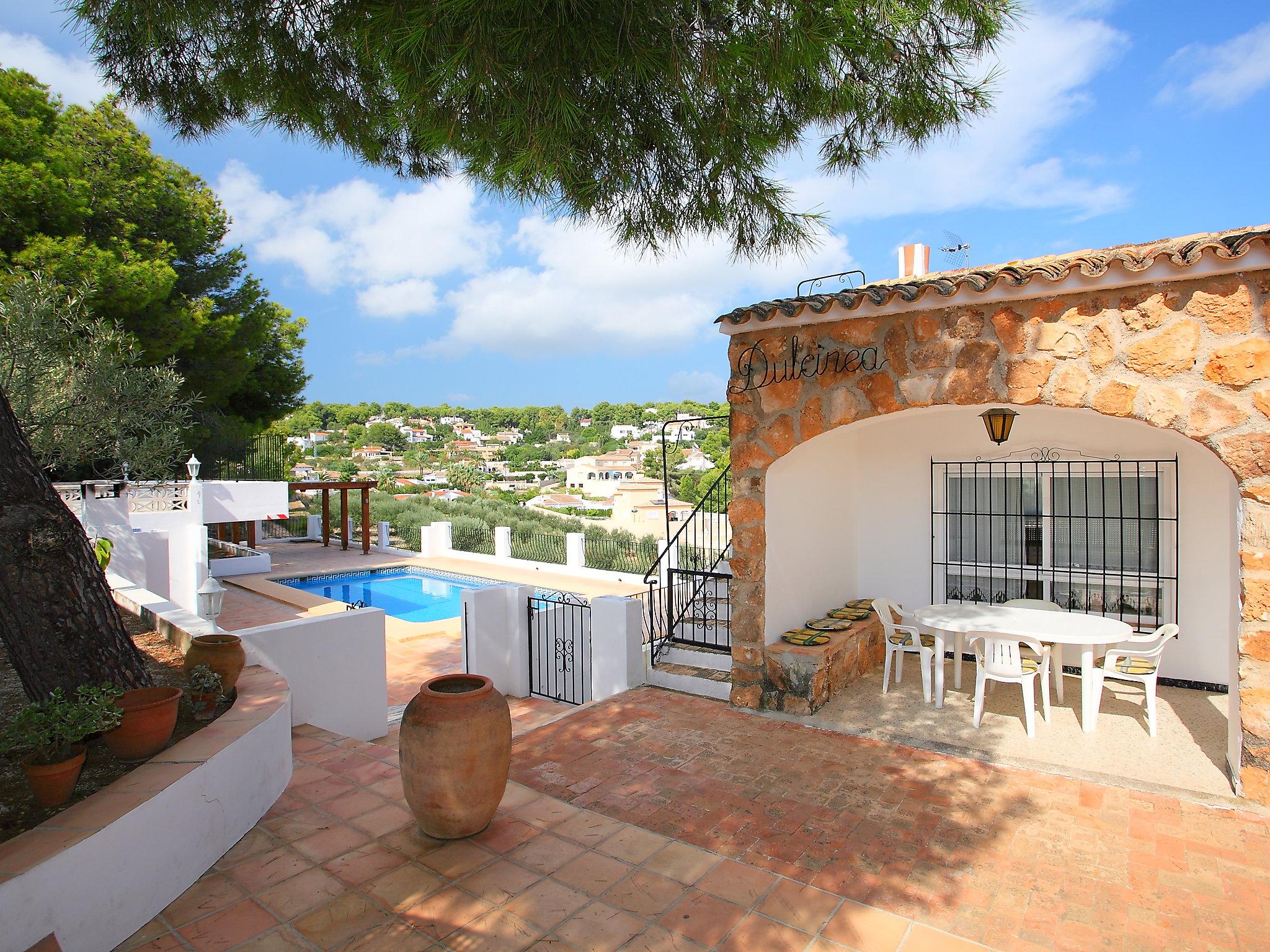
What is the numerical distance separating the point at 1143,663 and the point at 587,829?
4544 mm

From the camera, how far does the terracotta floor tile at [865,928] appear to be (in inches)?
113

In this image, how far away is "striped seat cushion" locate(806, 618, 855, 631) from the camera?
659cm

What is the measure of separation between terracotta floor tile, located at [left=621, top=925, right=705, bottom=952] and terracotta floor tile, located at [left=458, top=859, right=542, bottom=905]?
63 cm

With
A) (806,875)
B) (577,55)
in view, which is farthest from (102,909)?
(577,55)

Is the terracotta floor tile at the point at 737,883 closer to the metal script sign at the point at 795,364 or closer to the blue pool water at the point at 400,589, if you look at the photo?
the metal script sign at the point at 795,364

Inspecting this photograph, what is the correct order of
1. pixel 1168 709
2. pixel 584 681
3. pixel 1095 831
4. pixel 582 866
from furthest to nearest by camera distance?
1. pixel 584 681
2. pixel 1168 709
3. pixel 1095 831
4. pixel 582 866

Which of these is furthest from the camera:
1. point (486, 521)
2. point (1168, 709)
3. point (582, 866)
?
point (486, 521)

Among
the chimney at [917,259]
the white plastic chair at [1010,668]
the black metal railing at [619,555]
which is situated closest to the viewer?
the white plastic chair at [1010,668]

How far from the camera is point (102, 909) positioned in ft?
8.86

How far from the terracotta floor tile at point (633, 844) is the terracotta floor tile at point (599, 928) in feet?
1.52

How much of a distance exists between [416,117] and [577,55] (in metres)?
0.90

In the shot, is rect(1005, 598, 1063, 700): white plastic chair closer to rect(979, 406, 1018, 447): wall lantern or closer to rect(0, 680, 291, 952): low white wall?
rect(979, 406, 1018, 447): wall lantern

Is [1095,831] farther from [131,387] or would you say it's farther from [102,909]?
[131,387]

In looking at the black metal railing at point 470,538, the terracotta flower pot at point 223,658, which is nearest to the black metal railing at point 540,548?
the black metal railing at point 470,538
